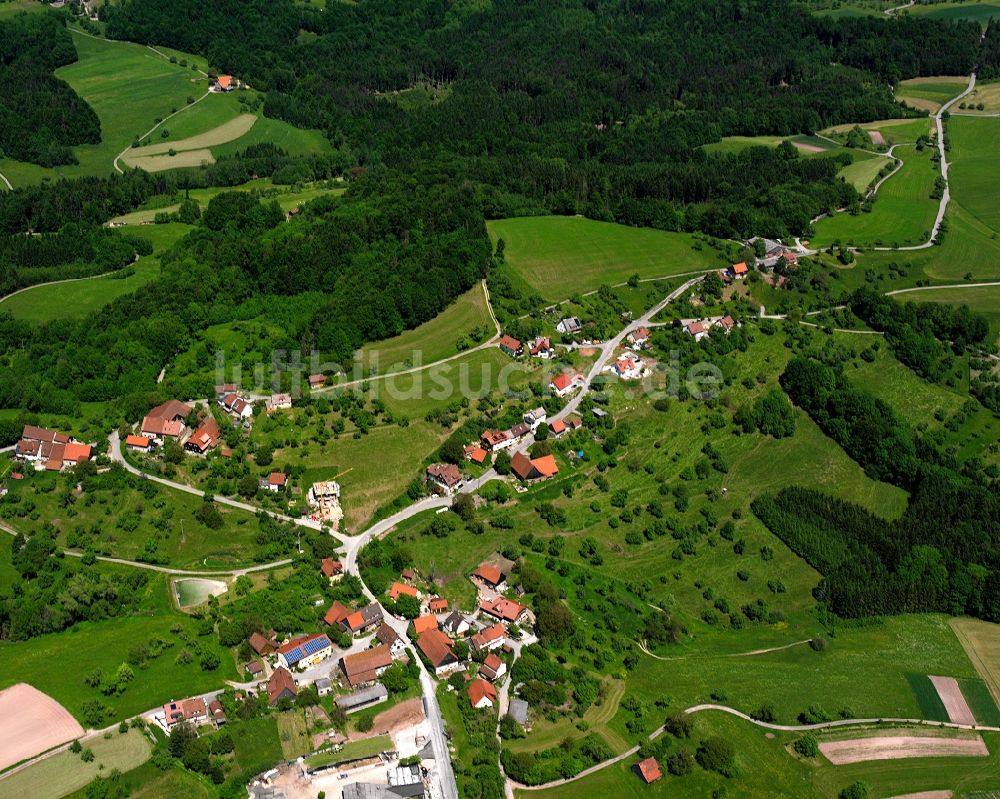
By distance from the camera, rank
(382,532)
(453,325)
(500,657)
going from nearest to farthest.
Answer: (500,657)
(382,532)
(453,325)

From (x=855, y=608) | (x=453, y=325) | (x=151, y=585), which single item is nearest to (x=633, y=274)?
(x=453, y=325)

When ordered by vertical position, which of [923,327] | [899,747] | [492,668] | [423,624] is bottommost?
[899,747]

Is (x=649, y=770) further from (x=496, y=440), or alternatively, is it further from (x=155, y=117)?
(x=155, y=117)

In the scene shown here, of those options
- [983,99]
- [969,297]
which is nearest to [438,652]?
[969,297]

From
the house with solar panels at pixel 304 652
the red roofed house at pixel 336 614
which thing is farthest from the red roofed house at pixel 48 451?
the house with solar panels at pixel 304 652

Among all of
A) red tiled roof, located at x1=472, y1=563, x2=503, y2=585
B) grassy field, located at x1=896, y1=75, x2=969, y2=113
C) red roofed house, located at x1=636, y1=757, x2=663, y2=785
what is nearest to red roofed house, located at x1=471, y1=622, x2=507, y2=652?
red tiled roof, located at x1=472, y1=563, x2=503, y2=585

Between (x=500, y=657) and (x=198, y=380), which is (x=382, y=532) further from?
(x=198, y=380)

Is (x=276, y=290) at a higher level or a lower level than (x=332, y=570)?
higher
